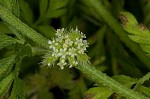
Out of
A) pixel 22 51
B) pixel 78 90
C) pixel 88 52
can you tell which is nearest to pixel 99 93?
pixel 22 51

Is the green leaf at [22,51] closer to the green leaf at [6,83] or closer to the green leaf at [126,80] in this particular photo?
the green leaf at [6,83]

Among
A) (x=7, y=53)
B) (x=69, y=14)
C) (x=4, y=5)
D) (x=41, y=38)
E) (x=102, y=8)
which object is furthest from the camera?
(x=69, y=14)

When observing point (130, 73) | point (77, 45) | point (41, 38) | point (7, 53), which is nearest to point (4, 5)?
point (41, 38)

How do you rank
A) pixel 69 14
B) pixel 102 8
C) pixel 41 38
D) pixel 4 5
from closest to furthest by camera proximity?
1. pixel 41 38
2. pixel 4 5
3. pixel 102 8
4. pixel 69 14

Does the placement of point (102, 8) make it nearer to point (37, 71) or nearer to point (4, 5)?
point (37, 71)

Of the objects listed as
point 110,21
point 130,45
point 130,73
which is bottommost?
point 130,73

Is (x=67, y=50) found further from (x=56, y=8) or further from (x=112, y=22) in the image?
(x=112, y=22)
